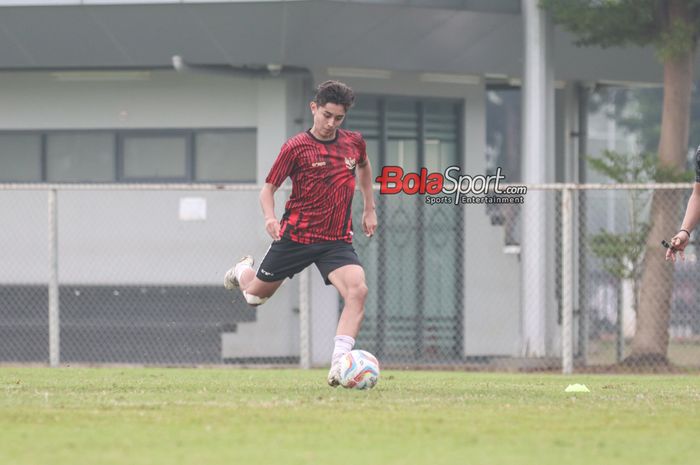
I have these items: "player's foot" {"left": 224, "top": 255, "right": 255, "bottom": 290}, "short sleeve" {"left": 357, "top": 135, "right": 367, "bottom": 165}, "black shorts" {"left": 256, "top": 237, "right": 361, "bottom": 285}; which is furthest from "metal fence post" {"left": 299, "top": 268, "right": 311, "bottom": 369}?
"short sleeve" {"left": 357, "top": 135, "right": 367, "bottom": 165}

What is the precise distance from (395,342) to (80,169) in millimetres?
5135

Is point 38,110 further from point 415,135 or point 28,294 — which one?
point 415,135

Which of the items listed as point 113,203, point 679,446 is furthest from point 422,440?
point 113,203

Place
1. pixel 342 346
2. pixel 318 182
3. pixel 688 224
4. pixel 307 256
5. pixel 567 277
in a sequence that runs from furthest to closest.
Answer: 1. pixel 567 277
2. pixel 688 224
3. pixel 307 256
4. pixel 318 182
5. pixel 342 346

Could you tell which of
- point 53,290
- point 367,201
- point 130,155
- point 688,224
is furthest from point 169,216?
point 688,224

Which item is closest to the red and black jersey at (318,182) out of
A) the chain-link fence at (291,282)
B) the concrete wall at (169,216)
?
the chain-link fence at (291,282)

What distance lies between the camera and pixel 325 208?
10469mm

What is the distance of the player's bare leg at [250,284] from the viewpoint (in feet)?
36.2

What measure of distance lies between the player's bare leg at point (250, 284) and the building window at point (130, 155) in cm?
960

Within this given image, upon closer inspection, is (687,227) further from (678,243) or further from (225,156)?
(225,156)

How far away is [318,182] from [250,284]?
3.86ft

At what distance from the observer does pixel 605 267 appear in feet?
65.0

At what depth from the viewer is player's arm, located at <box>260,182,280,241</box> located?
32.9 feet

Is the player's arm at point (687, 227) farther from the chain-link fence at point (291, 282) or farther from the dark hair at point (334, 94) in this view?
the chain-link fence at point (291, 282)
